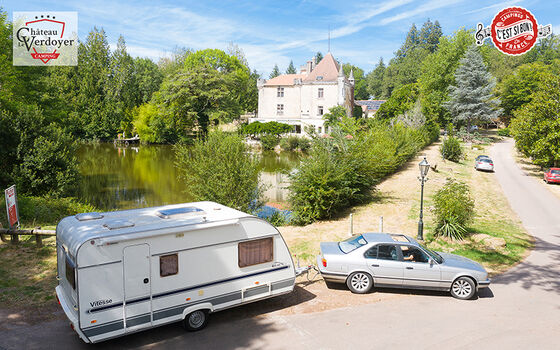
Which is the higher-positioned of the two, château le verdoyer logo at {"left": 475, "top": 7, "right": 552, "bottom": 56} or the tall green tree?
the tall green tree

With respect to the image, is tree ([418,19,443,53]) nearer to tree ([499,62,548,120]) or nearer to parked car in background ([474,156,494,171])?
tree ([499,62,548,120])

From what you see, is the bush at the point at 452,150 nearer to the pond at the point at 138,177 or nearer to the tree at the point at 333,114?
the pond at the point at 138,177

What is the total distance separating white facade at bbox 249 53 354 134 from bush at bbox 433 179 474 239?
48.8m

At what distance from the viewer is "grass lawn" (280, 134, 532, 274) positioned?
1423cm

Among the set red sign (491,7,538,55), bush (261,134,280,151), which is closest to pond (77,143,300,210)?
bush (261,134,280,151)

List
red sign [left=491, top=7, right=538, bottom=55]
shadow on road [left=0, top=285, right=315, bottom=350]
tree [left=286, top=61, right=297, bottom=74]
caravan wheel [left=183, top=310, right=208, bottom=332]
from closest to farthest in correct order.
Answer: shadow on road [left=0, top=285, right=315, bottom=350]
caravan wheel [left=183, top=310, right=208, bottom=332]
red sign [left=491, top=7, right=538, bottom=55]
tree [left=286, top=61, right=297, bottom=74]

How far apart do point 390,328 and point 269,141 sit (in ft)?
184

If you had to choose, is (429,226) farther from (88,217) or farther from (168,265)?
(88,217)

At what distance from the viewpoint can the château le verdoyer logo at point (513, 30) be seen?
15.4 m

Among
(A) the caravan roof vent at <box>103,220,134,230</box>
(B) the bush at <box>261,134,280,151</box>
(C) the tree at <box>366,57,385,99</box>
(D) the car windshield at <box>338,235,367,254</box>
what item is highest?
(C) the tree at <box>366,57,385,99</box>

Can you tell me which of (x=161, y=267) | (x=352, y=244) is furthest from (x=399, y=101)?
(x=161, y=267)

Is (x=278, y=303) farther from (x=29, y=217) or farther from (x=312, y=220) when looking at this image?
(x=29, y=217)

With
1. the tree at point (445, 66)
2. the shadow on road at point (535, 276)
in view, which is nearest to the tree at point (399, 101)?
the tree at point (445, 66)

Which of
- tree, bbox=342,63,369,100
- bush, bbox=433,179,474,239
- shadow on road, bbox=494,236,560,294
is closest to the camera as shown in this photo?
shadow on road, bbox=494,236,560,294
